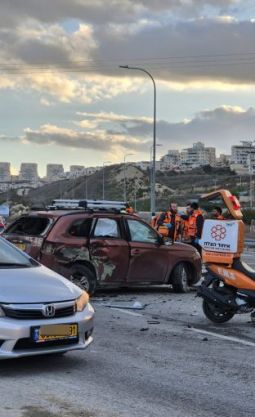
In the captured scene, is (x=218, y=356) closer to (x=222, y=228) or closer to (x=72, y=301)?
(x=72, y=301)

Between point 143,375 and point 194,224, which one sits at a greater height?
point 194,224

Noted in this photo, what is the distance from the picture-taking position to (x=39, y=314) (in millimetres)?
6000

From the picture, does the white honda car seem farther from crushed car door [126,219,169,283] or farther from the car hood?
crushed car door [126,219,169,283]

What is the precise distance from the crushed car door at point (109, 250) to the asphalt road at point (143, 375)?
90.7 inches

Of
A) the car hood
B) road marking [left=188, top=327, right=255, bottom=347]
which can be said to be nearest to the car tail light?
road marking [left=188, top=327, right=255, bottom=347]

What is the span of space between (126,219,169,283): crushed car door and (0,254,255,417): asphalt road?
109 inches

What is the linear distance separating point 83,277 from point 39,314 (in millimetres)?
5357

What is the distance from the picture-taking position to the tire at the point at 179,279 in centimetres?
1272

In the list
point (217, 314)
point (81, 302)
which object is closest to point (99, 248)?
point (217, 314)

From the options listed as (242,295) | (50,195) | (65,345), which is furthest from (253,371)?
(50,195)

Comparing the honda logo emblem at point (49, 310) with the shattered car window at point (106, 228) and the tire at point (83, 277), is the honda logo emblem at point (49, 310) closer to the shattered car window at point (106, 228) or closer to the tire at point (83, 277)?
the tire at point (83, 277)

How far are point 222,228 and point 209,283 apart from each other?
2.67 ft

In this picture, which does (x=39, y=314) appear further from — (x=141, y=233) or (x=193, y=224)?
(x=193, y=224)

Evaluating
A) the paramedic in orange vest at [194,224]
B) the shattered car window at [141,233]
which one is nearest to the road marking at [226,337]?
the shattered car window at [141,233]
